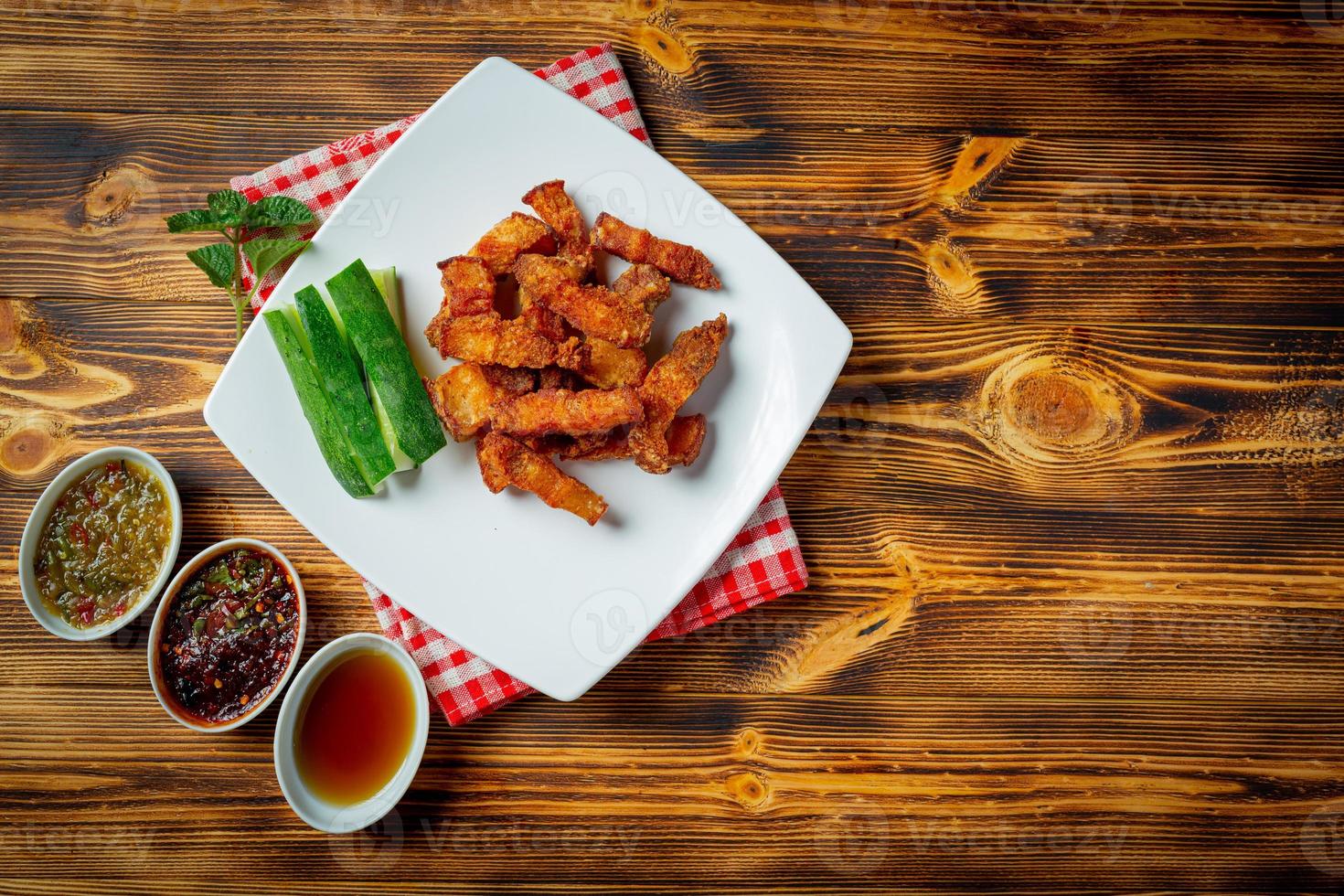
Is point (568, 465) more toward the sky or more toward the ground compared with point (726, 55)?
more toward the ground

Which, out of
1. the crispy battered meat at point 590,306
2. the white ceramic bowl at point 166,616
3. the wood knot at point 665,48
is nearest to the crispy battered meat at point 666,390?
the crispy battered meat at point 590,306

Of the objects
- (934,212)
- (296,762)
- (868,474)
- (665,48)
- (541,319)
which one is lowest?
(296,762)

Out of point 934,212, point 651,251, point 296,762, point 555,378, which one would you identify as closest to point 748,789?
point 296,762

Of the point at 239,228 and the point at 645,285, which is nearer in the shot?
the point at 645,285

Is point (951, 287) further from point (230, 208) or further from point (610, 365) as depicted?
point (230, 208)

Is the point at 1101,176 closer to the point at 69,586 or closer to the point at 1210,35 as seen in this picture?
the point at 1210,35

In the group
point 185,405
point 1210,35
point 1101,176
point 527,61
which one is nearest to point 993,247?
point 1101,176
